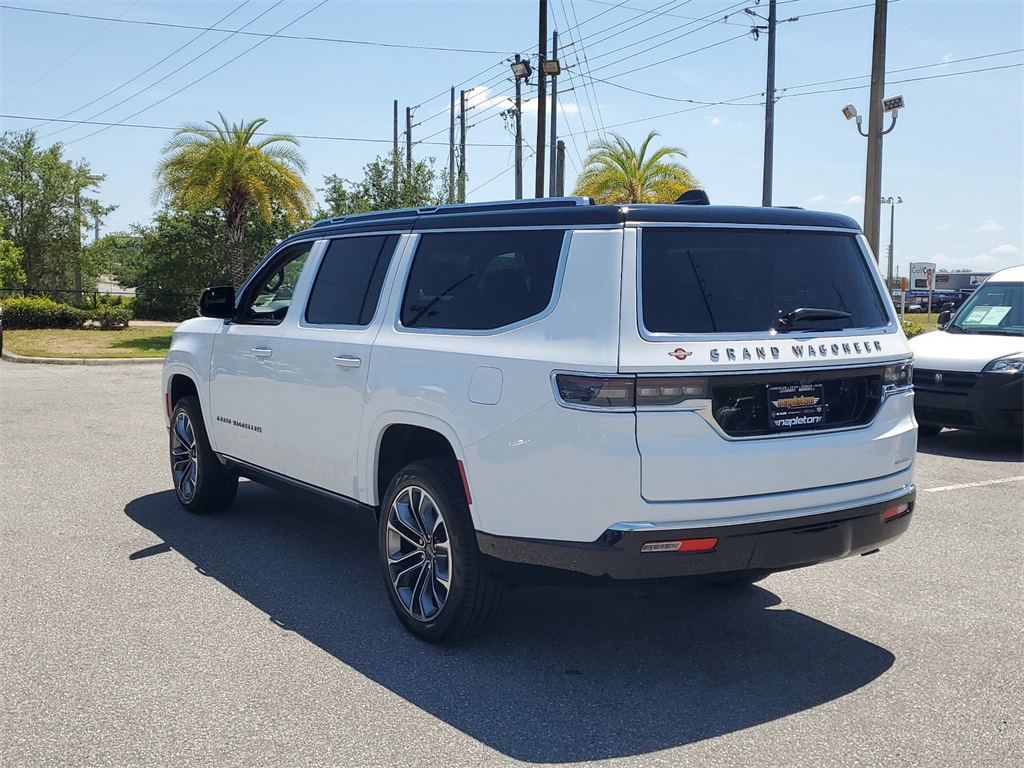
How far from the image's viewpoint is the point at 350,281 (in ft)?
18.4

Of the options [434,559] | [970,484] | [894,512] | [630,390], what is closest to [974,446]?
[970,484]

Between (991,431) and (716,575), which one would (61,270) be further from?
(716,575)

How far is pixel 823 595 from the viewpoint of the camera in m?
5.49

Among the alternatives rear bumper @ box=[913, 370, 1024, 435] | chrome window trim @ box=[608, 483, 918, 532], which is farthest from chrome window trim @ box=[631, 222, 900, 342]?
rear bumper @ box=[913, 370, 1024, 435]

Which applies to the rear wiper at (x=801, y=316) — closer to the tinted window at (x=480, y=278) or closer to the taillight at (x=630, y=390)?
the taillight at (x=630, y=390)

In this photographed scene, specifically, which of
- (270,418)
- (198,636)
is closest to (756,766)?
(198,636)

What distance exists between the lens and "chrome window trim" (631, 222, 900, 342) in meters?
3.97

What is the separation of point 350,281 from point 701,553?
102 inches

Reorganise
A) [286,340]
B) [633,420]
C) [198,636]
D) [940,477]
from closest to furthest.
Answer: [633,420] → [198,636] → [286,340] → [940,477]

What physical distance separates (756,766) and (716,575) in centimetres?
81

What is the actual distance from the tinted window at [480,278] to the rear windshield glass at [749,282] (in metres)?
0.46

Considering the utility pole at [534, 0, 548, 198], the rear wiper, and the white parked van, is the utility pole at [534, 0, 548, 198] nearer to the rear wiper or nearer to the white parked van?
the white parked van

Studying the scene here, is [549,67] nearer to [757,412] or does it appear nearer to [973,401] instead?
[973,401]

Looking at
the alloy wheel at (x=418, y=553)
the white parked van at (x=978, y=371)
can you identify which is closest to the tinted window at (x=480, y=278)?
the alloy wheel at (x=418, y=553)
